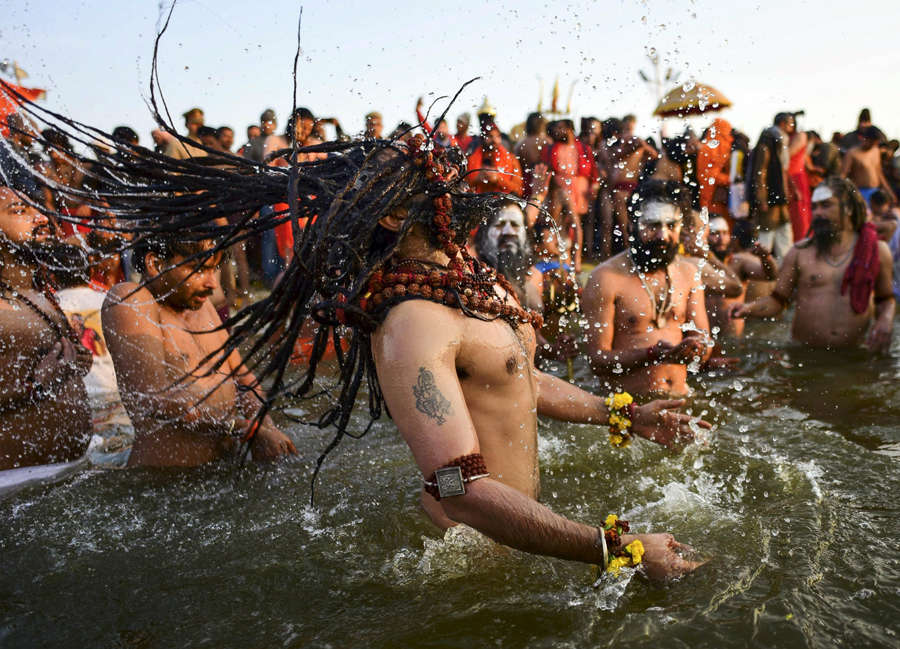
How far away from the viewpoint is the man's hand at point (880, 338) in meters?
6.35

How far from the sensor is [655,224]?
5145mm

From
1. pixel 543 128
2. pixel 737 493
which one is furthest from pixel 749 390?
pixel 543 128

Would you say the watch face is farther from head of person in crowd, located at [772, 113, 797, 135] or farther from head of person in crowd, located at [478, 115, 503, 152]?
head of person in crowd, located at [772, 113, 797, 135]

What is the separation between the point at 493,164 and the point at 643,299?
196 inches

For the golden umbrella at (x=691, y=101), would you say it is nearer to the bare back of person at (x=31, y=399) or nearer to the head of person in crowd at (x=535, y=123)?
the head of person in crowd at (x=535, y=123)

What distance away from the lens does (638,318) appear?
17.0ft

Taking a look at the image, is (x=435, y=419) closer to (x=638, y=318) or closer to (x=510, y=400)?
(x=510, y=400)

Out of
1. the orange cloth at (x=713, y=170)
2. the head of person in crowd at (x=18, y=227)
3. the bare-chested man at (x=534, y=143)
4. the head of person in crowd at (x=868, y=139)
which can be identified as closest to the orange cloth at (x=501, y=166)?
the bare-chested man at (x=534, y=143)

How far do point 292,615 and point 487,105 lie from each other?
32.8 feet

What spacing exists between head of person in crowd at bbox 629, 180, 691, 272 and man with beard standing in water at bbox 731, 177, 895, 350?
1.62 m

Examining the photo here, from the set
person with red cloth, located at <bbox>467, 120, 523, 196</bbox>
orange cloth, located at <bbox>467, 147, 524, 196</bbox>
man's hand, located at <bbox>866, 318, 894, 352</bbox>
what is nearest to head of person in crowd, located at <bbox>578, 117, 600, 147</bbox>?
person with red cloth, located at <bbox>467, 120, 523, 196</bbox>

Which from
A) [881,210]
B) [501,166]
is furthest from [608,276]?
[881,210]

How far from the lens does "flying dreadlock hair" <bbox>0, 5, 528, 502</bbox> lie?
2.48 metres

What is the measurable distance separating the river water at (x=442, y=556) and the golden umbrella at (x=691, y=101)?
7.30 meters
